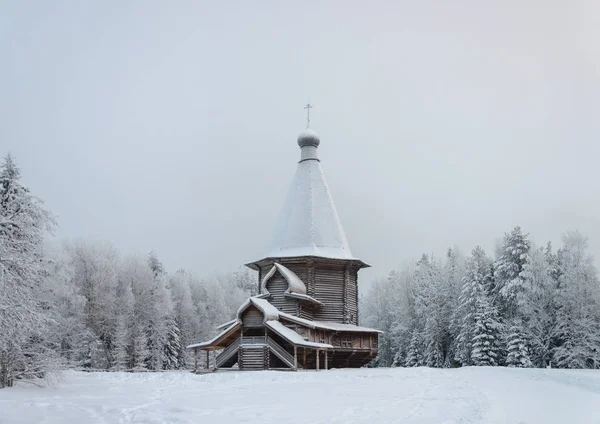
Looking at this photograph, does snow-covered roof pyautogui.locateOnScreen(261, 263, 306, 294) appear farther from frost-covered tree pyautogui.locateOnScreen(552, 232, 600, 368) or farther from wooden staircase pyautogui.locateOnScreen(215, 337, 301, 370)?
frost-covered tree pyautogui.locateOnScreen(552, 232, 600, 368)

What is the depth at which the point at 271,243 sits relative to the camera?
132 feet

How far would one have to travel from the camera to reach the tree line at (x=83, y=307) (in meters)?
17.7

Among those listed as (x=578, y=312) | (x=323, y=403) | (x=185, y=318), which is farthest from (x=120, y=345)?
(x=323, y=403)

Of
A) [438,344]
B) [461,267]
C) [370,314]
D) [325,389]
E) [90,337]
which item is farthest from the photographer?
[370,314]

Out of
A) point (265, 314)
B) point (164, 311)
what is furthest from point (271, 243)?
A: point (164, 311)

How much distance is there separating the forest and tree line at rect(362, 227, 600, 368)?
0.09 m

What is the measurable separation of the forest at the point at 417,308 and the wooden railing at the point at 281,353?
1083 centimetres

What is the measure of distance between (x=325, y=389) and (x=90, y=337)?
103 ft

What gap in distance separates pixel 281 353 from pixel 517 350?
58.2ft

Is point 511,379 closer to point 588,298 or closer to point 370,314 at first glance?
point 588,298

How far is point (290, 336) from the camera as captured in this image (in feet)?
101

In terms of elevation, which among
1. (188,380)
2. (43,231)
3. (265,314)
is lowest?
(188,380)

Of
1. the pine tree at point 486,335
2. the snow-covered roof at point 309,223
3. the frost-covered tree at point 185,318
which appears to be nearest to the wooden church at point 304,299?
the snow-covered roof at point 309,223

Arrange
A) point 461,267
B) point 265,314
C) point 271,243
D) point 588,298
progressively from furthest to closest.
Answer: point 461,267 → point 271,243 → point 588,298 → point 265,314
